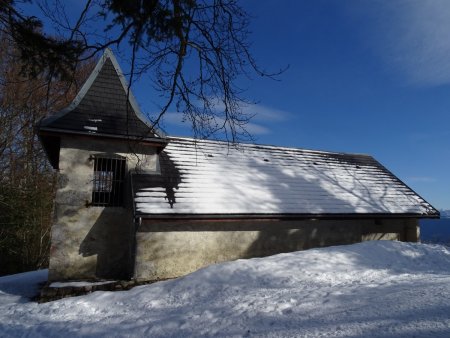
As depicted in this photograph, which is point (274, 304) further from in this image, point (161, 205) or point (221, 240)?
point (161, 205)

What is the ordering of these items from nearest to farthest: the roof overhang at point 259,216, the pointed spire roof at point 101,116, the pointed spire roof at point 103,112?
the roof overhang at point 259,216 → the pointed spire roof at point 101,116 → the pointed spire roof at point 103,112

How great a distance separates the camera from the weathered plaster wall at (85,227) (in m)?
9.52

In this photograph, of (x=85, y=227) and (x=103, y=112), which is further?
(x=103, y=112)

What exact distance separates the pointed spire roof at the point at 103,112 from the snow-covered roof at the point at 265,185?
4.78 ft

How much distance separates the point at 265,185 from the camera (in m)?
12.4

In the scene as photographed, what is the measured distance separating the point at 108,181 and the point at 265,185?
5.42 meters

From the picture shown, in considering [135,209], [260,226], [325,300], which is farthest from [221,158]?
[325,300]

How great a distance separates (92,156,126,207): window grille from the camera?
10274 mm

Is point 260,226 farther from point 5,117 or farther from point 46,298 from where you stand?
point 5,117

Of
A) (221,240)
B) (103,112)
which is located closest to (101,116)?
(103,112)

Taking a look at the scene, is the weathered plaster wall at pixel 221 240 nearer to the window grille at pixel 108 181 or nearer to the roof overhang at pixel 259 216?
the roof overhang at pixel 259 216

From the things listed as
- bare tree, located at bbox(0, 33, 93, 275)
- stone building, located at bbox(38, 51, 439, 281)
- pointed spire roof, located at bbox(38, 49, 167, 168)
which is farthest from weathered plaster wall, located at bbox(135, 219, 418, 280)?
bare tree, located at bbox(0, 33, 93, 275)

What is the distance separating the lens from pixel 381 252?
955cm

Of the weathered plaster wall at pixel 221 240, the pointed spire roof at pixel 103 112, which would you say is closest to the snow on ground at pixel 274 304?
the weathered plaster wall at pixel 221 240
